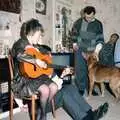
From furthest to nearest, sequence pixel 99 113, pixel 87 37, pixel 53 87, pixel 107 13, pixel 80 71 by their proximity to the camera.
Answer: pixel 107 13 < pixel 80 71 < pixel 87 37 < pixel 99 113 < pixel 53 87

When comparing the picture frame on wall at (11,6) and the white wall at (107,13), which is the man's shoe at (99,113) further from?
→ the white wall at (107,13)

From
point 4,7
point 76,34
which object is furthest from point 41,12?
point 4,7

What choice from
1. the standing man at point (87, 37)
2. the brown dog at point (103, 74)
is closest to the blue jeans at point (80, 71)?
the standing man at point (87, 37)

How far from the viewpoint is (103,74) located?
16.3 feet

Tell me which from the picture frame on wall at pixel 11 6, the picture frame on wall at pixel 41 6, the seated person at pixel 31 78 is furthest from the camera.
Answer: the picture frame on wall at pixel 41 6

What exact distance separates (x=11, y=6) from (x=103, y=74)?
1760mm

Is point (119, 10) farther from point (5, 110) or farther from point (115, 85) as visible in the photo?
point (5, 110)

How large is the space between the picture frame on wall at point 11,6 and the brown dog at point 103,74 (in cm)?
144

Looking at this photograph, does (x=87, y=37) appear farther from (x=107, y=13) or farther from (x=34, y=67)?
(x=34, y=67)

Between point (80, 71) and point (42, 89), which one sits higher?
point (42, 89)

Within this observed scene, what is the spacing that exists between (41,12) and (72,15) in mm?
1472

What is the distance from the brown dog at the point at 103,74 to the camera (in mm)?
4852

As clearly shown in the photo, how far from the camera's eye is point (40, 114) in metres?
3.27

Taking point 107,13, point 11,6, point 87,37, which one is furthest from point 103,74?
point 107,13
